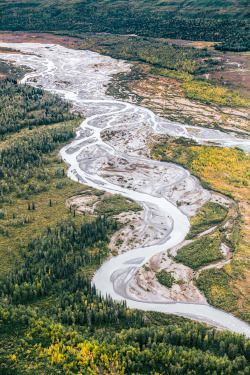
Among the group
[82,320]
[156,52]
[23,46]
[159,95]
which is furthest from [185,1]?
[82,320]

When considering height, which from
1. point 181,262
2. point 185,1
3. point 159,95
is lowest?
point 181,262

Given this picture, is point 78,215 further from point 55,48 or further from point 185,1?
point 185,1

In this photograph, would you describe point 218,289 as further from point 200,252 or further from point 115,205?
point 115,205

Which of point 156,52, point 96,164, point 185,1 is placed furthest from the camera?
point 185,1

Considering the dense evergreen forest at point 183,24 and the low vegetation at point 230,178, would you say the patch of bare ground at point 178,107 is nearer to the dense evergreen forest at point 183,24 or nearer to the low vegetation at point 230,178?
the low vegetation at point 230,178

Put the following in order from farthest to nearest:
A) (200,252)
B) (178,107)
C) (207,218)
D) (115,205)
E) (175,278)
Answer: (178,107) → (115,205) → (207,218) → (200,252) → (175,278)

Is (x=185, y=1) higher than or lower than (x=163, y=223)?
higher

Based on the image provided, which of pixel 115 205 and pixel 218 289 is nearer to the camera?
pixel 218 289

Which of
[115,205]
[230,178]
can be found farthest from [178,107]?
[115,205]
